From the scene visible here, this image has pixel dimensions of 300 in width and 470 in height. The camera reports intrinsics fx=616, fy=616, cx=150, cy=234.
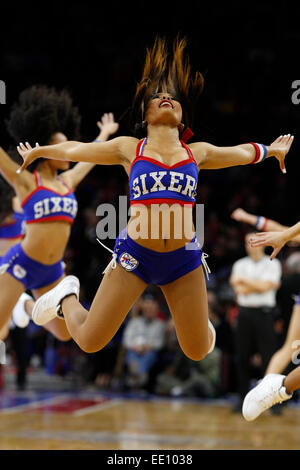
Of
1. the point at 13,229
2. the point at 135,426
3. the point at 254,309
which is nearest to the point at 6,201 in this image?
the point at 13,229

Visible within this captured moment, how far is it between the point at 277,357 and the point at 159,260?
264cm

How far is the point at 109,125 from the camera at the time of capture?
509cm

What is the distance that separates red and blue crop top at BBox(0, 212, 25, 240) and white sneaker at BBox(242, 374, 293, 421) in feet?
9.16

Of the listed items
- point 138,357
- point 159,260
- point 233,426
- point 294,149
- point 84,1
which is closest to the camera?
point 159,260

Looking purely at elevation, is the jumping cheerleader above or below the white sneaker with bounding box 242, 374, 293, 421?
above

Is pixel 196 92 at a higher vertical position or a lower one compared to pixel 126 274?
higher

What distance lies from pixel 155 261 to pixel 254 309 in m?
4.27

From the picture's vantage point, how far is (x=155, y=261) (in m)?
3.53

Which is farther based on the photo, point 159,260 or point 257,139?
point 257,139

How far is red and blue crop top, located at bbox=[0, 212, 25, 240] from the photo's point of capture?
5770mm

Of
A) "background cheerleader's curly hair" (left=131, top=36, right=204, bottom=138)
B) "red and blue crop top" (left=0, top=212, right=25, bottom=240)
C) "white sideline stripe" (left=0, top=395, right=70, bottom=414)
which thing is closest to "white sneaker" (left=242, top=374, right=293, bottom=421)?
"background cheerleader's curly hair" (left=131, top=36, right=204, bottom=138)

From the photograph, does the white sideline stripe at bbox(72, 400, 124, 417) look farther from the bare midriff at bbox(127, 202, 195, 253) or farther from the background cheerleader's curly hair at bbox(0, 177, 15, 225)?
the bare midriff at bbox(127, 202, 195, 253)

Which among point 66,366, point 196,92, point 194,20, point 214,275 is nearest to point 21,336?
point 66,366

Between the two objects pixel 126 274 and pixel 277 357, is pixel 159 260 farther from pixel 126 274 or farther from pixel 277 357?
pixel 277 357
